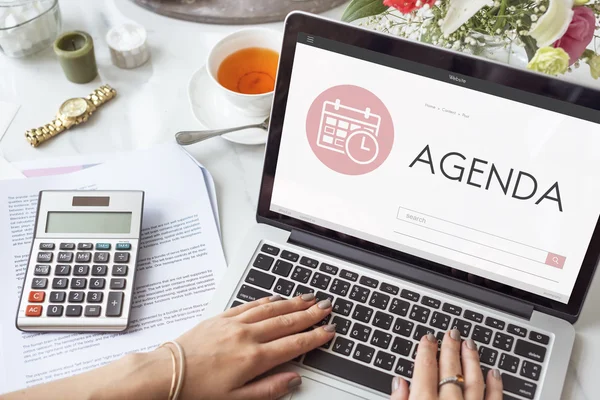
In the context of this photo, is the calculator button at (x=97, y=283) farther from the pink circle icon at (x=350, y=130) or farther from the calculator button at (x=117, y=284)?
the pink circle icon at (x=350, y=130)

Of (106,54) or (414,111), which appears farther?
(106,54)

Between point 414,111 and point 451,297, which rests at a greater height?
point 414,111

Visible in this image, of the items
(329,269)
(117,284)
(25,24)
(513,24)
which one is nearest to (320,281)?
(329,269)

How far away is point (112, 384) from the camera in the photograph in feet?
1.96

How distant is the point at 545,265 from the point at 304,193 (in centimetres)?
27

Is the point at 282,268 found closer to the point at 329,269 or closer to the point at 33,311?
the point at 329,269

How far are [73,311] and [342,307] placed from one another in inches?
11.4

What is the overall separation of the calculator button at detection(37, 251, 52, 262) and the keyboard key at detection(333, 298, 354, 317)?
0.33 m

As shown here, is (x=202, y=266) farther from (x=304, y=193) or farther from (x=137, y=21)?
(x=137, y=21)

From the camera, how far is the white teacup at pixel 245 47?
2.66 ft

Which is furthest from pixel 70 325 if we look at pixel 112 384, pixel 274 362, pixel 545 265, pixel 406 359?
pixel 545 265

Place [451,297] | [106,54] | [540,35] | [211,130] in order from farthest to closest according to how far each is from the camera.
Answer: [106,54], [211,130], [451,297], [540,35]

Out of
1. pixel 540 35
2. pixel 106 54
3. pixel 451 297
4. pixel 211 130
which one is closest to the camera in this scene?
pixel 540 35

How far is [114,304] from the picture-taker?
0.69 m
